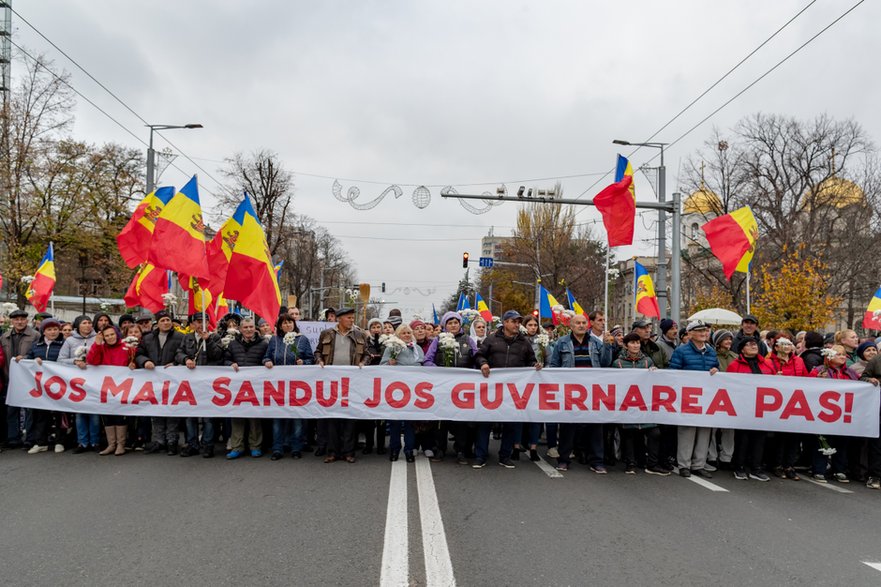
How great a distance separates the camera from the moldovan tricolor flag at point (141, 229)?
10492 mm

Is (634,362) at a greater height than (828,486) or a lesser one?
greater

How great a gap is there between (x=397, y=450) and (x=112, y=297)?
43.0m

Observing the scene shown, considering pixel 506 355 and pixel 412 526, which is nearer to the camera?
pixel 412 526

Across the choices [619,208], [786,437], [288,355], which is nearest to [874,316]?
[619,208]

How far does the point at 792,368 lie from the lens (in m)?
7.78

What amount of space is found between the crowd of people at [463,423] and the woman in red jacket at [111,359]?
13mm

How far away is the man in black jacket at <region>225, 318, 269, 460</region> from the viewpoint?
7.78m

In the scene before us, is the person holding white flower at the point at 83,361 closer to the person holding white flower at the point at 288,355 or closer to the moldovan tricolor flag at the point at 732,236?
the person holding white flower at the point at 288,355

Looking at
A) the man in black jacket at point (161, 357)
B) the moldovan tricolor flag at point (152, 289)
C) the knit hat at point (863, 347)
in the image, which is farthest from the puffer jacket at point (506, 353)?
the moldovan tricolor flag at point (152, 289)

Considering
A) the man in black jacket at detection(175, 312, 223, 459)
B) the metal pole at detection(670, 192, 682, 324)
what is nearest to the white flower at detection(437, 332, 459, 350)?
the man in black jacket at detection(175, 312, 223, 459)

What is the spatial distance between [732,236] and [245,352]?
397 inches

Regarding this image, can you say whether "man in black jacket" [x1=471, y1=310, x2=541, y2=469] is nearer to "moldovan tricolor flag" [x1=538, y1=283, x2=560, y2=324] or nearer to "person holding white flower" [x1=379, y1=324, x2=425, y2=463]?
"person holding white flower" [x1=379, y1=324, x2=425, y2=463]

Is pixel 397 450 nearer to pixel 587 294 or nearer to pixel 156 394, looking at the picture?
pixel 156 394

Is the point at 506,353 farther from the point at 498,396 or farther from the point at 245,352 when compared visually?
the point at 245,352
